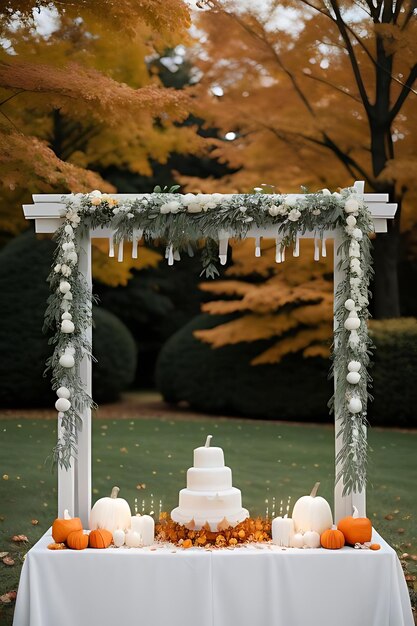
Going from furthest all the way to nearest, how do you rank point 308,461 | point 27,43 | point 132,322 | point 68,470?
point 132,322
point 27,43
point 308,461
point 68,470

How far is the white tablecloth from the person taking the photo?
3.87 metres

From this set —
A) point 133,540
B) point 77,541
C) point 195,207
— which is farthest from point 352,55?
point 77,541

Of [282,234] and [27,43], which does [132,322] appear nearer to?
[27,43]

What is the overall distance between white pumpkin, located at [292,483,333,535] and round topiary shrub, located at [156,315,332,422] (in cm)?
710

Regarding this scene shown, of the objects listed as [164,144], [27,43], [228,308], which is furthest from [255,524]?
[164,144]

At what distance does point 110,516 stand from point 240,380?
25.0 feet

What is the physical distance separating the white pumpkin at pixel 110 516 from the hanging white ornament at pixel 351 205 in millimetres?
1780

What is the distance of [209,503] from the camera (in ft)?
13.7

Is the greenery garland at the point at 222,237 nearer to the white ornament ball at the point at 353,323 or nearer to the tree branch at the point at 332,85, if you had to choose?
the white ornament ball at the point at 353,323

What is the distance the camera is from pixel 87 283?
14.3 feet

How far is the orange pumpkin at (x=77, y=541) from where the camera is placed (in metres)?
3.93

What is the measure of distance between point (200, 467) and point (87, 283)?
3.62 ft

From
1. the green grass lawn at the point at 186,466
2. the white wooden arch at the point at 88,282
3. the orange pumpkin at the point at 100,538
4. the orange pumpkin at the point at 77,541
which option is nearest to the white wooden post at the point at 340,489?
the white wooden arch at the point at 88,282

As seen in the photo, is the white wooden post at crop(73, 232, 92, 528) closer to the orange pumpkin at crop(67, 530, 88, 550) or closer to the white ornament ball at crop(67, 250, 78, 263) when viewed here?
the white ornament ball at crop(67, 250, 78, 263)
